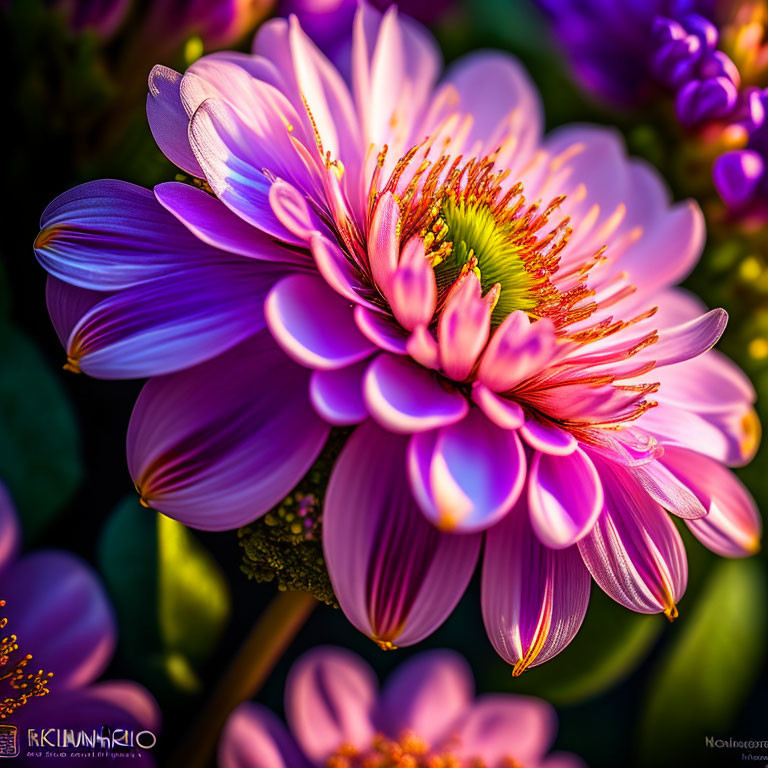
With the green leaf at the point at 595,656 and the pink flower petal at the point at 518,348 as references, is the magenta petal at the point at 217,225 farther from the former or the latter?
the green leaf at the point at 595,656

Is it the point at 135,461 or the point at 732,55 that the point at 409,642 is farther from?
the point at 732,55

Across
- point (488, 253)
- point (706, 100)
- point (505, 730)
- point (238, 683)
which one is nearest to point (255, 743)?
point (238, 683)

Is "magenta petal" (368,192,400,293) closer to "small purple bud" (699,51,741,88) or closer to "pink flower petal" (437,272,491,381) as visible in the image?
"pink flower petal" (437,272,491,381)

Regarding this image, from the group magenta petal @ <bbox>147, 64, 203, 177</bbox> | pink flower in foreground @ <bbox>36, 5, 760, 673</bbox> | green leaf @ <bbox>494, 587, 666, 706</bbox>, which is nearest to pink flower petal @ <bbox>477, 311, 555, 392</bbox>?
pink flower in foreground @ <bbox>36, 5, 760, 673</bbox>

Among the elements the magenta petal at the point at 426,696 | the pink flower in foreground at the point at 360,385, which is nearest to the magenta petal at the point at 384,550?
the pink flower in foreground at the point at 360,385

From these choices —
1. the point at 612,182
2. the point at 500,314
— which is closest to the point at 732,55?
the point at 612,182

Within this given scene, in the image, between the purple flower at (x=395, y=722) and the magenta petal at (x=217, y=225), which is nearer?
the magenta petal at (x=217, y=225)
